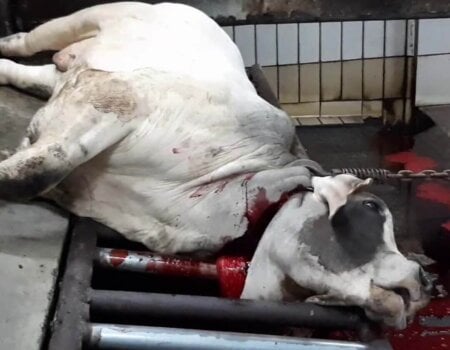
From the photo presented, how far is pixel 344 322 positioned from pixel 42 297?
0.42 m

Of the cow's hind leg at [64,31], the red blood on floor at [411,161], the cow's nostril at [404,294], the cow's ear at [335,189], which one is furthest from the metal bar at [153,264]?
the red blood on floor at [411,161]

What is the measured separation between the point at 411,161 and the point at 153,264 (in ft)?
6.04

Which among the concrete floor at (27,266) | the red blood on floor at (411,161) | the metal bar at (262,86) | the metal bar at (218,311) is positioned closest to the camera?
the concrete floor at (27,266)

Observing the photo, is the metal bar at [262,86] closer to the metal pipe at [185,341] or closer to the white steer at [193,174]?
the white steer at [193,174]

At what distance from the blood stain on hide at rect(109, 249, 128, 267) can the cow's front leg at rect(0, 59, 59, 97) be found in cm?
59

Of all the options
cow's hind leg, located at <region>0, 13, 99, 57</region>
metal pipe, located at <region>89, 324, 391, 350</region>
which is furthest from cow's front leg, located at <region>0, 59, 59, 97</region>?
metal pipe, located at <region>89, 324, 391, 350</region>

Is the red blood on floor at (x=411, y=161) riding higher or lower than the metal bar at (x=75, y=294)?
lower

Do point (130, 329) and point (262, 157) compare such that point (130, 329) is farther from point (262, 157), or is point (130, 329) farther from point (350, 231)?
point (262, 157)

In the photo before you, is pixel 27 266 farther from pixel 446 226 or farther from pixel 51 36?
pixel 446 226

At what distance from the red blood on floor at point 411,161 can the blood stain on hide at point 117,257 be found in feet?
5.82

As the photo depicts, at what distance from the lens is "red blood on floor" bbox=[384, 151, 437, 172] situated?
119 inches

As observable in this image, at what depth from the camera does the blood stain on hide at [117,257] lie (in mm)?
1410

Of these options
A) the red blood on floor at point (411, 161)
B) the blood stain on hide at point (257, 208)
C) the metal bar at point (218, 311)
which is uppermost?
the blood stain on hide at point (257, 208)

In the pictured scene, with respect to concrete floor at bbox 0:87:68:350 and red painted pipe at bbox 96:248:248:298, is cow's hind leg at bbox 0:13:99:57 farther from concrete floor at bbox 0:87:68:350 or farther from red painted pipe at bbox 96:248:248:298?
red painted pipe at bbox 96:248:248:298
